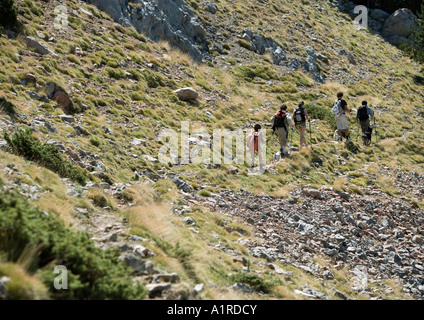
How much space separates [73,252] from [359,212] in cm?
1101

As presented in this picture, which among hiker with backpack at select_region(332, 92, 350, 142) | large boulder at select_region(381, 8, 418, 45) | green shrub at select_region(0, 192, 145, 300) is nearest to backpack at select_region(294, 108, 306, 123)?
hiker with backpack at select_region(332, 92, 350, 142)

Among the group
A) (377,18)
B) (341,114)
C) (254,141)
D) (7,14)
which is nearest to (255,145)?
(254,141)

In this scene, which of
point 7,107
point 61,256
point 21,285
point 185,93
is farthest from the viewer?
point 185,93

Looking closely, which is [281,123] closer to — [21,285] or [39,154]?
[39,154]

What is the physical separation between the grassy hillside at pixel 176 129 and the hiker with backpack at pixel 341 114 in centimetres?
81

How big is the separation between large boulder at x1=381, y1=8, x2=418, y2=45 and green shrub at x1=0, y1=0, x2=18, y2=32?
41.9 metres

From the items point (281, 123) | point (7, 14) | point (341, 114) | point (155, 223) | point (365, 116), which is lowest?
point (155, 223)

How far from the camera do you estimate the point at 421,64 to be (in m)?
41.4

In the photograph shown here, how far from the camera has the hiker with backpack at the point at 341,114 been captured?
65.6 ft

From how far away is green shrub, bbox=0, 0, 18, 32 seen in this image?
1544 centimetres

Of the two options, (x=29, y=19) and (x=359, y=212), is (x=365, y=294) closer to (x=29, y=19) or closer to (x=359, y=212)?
(x=359, y=212)

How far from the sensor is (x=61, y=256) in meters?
5.63

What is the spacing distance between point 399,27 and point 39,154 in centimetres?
4817

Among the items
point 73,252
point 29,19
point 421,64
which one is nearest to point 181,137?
point 29,19
